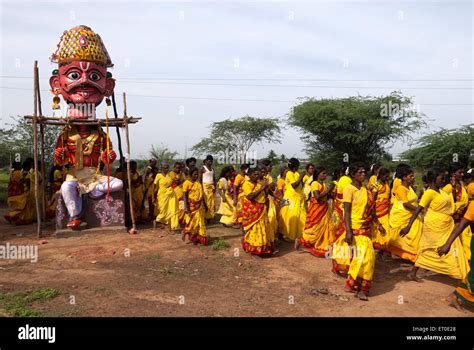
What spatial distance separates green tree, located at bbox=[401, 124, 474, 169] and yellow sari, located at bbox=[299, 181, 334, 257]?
1464 cm

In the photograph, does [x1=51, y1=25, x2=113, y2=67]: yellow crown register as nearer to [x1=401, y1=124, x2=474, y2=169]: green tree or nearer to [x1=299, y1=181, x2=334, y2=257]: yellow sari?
[x1=299, y1=181, x2=334, y2=257]: yellow sari

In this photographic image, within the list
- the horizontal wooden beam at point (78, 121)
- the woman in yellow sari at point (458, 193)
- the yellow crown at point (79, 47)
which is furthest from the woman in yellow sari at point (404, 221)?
the yellow crown at point (79, 47)

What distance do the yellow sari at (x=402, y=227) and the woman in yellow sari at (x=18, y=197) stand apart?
9774 millimetres

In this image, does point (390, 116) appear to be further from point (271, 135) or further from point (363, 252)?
point (363, 252)

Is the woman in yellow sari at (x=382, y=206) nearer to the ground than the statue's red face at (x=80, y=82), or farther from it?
nearer to the ground

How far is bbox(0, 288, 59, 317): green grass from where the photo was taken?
507 centimetres

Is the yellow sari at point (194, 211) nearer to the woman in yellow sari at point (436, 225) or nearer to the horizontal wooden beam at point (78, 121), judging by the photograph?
the horizontal wooden beam at point (78, 121)

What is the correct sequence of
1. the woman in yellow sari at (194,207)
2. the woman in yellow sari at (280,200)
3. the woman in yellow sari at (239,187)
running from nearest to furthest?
the woman in yellow sari at (194,207) → the woman in yellow sari at (280,200) → the woman in yellow sari at (239,187)

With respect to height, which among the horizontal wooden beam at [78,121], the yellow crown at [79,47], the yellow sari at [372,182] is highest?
the yellow crown at [79,47]

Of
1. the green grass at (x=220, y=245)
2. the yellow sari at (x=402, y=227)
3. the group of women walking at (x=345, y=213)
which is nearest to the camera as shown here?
the group of women walking at (x=345, y=213)

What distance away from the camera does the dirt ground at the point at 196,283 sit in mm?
5465

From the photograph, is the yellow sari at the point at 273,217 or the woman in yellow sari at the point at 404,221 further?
the yellow sari at the point at 273,217
